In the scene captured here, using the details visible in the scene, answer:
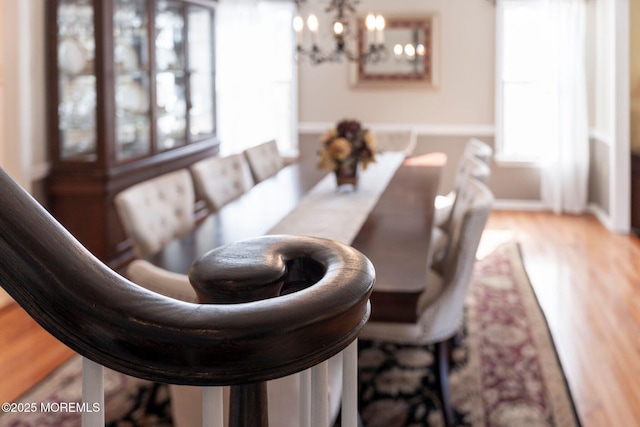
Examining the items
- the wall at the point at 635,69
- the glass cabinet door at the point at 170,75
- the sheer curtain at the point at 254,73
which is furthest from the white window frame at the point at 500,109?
the glass cabinet door at the point at 170,75

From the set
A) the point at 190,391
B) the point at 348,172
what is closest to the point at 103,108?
the point at 348,172

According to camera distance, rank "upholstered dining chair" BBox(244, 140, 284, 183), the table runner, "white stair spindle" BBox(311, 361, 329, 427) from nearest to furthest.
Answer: "white stair spindle" BBox(311, 361, 329, 427), the table runner, "upholstered dining chair" BBox(244, 140, 284, 183)

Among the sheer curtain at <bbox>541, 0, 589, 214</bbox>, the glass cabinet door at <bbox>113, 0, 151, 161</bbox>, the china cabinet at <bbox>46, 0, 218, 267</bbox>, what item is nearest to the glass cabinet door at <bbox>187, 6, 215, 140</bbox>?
the china cabinet at <bbox>46, 0, 218, 267</bbox>

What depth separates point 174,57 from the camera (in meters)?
5.67

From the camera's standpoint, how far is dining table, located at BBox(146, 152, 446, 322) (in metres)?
2.25

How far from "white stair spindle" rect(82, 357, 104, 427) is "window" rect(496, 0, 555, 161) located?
7.05 m

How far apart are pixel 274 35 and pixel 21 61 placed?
369 cm

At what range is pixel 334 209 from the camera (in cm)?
340

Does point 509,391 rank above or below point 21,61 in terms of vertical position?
below

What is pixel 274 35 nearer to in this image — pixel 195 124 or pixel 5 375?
pixel 195 124

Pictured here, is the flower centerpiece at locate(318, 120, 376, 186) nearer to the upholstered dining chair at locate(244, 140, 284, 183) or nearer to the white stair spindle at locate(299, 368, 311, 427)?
the upholstered dining chair at locate(244, 140, 284, 183)

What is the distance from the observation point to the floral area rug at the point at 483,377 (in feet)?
9.26

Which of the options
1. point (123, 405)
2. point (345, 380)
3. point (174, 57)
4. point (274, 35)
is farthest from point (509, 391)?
point (274, 35)

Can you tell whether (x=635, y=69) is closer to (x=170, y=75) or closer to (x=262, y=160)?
(x=262, y=160)
